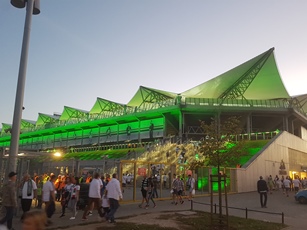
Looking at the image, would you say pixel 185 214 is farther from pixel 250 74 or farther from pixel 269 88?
pixel 269 88

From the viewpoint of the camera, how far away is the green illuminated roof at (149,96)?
62300 millimetres

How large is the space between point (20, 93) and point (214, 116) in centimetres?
3773

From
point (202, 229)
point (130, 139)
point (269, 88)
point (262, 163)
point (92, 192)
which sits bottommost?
point (202, 229)

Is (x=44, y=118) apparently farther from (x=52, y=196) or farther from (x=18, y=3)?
(x=52, y=196)

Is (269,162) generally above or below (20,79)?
below

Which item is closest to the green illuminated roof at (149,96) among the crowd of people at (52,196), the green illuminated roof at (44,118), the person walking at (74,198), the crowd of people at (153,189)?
the green illuminated roof at (44,118)

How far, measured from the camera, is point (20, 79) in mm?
10242

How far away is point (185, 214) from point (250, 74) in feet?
168

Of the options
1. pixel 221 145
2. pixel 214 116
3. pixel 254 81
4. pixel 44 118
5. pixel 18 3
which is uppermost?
pixel 254 81

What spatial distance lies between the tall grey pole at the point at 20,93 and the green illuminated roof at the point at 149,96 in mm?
50847

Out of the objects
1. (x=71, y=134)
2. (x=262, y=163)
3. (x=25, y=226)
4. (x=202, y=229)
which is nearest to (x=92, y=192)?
(x=202, y=229)

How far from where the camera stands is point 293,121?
182 ft

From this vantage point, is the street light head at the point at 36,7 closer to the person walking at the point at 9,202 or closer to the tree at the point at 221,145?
the person walking at the point at 9,202

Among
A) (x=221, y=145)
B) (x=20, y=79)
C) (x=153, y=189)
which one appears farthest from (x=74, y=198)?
(x=221, y=145)
